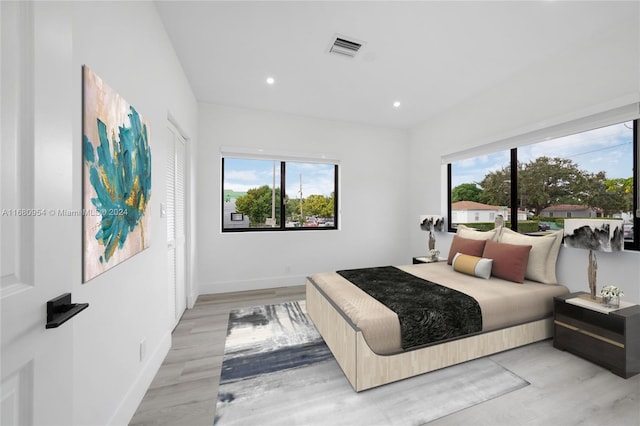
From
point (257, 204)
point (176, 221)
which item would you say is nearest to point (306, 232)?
point (257, 204)

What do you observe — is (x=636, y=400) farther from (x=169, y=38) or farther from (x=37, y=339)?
(x=169, y=38)

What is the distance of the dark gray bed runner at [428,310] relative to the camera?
185 cm

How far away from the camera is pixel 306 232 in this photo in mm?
4207

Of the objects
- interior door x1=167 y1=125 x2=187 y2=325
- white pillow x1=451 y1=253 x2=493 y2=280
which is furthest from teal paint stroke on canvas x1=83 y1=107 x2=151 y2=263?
white pillow x1=451 y1=253 x2=493 y2=280

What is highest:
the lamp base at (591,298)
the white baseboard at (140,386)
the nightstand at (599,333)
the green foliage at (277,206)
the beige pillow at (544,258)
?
the green foliage at (277,206)

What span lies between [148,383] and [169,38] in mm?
2827

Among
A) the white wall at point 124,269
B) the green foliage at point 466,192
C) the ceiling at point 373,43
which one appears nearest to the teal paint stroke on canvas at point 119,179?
the white wall at point 124,269

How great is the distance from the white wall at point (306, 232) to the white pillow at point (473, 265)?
1.69m

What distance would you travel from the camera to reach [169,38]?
7.41 ft

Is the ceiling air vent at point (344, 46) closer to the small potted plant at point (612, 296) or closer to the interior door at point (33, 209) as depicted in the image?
the interior door at point (33, 209)

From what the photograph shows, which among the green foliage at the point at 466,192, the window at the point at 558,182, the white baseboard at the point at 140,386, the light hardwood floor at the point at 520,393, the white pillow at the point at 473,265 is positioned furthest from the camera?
the green foliage at the point at 466,192

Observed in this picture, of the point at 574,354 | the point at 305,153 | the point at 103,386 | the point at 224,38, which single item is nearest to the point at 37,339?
the point at 103,386

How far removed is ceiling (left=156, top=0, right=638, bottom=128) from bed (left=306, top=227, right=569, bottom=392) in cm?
190

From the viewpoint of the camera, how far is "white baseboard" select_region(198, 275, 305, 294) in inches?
145
